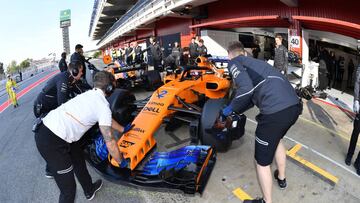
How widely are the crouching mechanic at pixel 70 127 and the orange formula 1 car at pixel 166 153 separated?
522 mm

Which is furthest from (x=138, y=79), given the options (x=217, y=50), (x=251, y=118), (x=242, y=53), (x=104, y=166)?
(x=217, y=50)

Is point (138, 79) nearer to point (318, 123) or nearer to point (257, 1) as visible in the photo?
point (318, 123)

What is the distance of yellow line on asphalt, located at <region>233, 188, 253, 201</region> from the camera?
275 cm

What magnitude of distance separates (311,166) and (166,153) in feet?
6.07

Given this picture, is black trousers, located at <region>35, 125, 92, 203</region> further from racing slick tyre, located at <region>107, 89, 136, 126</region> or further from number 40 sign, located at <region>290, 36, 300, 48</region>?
number 40 sign, located at <region>290, 36, 300, 48</region>

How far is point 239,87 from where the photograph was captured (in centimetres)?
244

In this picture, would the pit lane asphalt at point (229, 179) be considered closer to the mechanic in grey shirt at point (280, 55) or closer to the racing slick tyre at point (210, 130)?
the racing slick tyre at point (210, 130)

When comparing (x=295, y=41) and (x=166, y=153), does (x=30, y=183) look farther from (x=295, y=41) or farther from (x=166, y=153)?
(x=295, y=41)

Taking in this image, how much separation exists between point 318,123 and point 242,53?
2.92m

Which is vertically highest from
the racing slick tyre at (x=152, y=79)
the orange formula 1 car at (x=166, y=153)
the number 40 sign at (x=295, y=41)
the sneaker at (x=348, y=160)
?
the number 40 sign at (x=295, y=41)

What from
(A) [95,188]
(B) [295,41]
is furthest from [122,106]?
(B) [295,41]

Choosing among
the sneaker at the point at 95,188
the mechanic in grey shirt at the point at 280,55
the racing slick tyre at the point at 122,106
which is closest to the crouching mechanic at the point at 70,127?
the sneaker at the point at 95,188

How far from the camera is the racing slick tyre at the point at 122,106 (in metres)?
4.16

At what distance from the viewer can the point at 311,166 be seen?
3.24 m
